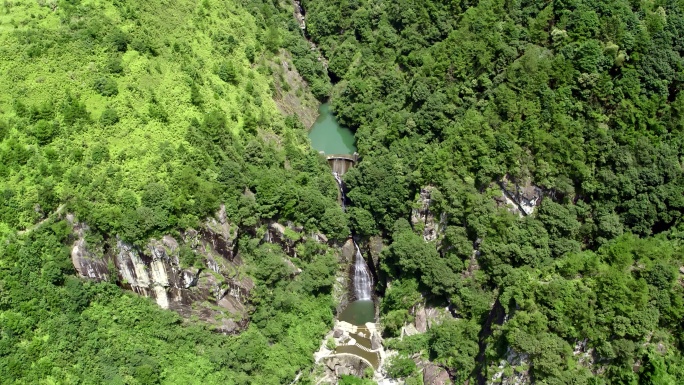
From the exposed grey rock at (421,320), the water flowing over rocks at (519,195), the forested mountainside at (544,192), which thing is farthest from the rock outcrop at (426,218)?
the exposed grey rock at (421,320)

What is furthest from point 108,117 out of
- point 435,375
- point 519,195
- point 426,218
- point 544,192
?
point 544,192

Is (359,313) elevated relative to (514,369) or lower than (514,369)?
lower

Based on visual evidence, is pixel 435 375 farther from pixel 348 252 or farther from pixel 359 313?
pixel 348 252

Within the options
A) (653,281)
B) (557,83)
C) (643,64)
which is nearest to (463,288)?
(653,281)

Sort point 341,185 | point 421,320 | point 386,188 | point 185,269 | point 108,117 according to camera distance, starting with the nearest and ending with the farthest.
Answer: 1. point 108,117
2. point 185,269
3. point 421,320
4. point 386,188
5. point 341,185

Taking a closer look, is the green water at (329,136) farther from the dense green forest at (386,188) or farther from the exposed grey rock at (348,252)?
the exposed grey rock at (348,252)

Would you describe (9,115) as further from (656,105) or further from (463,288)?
(656,105)

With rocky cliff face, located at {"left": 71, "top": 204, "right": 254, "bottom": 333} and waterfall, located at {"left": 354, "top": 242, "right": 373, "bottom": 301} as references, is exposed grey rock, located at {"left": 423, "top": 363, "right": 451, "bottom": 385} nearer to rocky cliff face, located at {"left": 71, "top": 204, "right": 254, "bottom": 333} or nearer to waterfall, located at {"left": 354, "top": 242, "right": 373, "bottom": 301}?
waterfall, located at {"left": 354, "top": 242, "right": 373, "bottom": 301}
